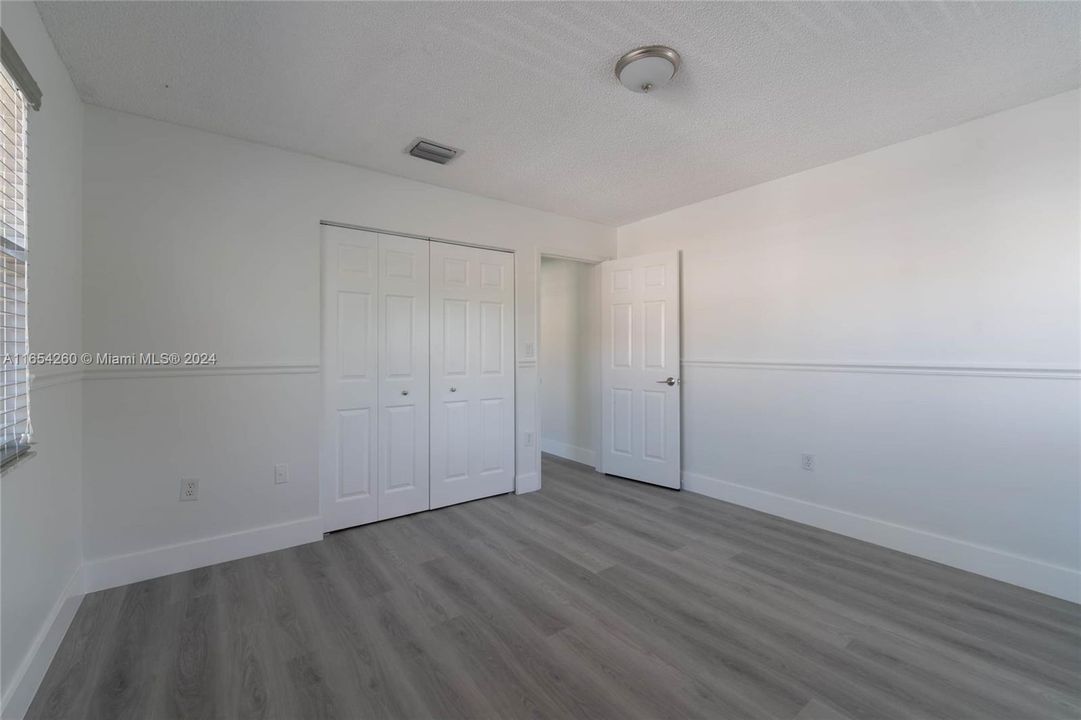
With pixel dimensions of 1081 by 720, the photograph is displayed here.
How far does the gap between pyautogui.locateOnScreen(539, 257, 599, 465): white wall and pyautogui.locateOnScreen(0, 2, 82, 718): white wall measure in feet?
11.4

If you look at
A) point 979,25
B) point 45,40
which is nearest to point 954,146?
point 979,25

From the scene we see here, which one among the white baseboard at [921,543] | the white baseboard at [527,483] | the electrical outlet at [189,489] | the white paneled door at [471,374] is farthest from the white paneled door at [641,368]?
the electrical outlet at [189,489]

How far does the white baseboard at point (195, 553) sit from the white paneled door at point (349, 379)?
179 mm

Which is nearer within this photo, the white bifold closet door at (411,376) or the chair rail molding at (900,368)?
the chair rail molding at (900,368)

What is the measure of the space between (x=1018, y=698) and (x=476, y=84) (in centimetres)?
326

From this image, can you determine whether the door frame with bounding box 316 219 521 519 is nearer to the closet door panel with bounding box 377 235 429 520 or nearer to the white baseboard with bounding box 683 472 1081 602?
the closet door panel with bounding box 377 235 429 520

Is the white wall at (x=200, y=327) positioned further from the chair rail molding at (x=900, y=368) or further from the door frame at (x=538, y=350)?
the chair rail molding at (x=900, y=368)

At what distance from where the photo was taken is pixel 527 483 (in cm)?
384

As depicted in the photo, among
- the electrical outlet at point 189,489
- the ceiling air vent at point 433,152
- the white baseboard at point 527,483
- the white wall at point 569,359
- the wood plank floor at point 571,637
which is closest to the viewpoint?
the wood plank floor at point 571,637

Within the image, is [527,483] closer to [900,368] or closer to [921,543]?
[921,543]

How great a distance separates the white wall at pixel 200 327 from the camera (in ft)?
7.50

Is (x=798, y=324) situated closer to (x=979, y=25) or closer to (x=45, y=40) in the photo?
(x=979, y=25)

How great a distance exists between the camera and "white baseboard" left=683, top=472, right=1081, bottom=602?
221cm

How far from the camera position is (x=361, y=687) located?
5.29 feet
